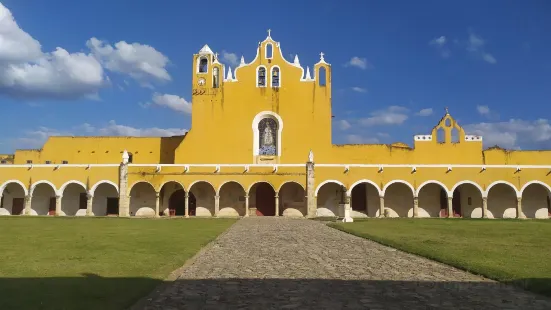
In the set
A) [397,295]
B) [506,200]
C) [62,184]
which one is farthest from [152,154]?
[397,295]

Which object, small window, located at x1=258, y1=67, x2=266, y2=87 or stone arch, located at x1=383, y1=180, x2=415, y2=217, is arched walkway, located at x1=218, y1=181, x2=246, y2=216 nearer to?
small window, located at x1=258, y1=67, x2=266, y2=87

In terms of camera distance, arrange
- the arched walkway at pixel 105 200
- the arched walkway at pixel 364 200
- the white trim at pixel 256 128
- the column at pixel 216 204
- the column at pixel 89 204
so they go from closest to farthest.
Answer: the column at pixel 216 204, the column at pixel 89 204, the arched walkway at pixel 364 200, the arched walkway at pixel 105 200, the white trim at pixel 256 128

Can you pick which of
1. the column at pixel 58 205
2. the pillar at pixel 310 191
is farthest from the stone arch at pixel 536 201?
the column at pixel 58 205

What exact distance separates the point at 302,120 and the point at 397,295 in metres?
28.7

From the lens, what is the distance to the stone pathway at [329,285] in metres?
5.84

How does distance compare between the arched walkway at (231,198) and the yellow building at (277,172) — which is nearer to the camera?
the yellow building at (277,172)

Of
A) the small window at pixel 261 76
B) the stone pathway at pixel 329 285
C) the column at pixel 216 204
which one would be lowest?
the stone pathway at pixel 329 285

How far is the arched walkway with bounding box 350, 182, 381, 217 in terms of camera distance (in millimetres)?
33312

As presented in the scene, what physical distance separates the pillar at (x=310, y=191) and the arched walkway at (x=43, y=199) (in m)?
17.7

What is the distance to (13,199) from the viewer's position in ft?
115

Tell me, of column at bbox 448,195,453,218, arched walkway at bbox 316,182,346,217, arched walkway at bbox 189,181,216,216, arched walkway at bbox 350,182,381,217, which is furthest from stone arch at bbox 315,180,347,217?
arched walkway at bbox 189,181,216,216

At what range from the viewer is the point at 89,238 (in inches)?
551

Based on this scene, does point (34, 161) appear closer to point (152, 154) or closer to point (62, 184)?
point (62, 184)

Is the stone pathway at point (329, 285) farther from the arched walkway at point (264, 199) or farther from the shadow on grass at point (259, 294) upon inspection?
the arched walkway at point (264, 199)
